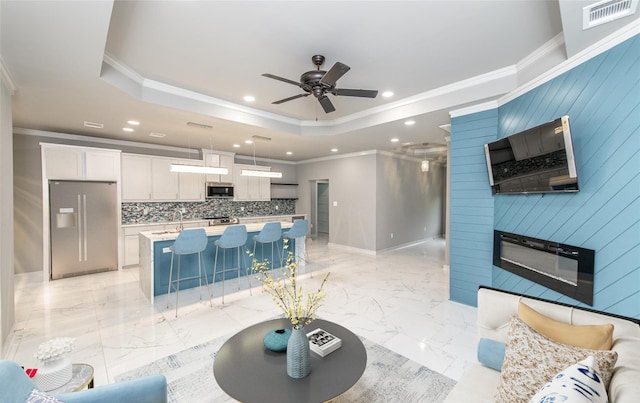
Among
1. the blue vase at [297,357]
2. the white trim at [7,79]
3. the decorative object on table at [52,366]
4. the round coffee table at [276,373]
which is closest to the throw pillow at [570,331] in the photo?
the round coffee table at [276,373]

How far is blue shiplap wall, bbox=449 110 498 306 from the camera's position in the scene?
338 centimetres

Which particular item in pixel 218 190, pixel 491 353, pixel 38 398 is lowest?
pixel 491 353

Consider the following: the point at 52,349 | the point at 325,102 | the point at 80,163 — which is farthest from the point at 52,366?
the point at 80,163

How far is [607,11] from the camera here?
177 cm

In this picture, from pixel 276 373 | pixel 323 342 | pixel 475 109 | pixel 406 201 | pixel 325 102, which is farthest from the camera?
Result: pixel 406 201

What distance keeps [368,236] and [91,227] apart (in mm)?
5694

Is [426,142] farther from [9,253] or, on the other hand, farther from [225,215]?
[9,253]

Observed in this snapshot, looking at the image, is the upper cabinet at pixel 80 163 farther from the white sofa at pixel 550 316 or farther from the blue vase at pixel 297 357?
the white sofa at pixel 550 316

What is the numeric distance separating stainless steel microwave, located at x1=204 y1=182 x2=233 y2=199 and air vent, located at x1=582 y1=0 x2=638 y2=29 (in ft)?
21.4

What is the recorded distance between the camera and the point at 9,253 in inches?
108

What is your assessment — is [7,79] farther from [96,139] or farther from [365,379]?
[365,379]

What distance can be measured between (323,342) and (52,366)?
1546 mm

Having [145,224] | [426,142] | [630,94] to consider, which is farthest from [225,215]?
[630,94]

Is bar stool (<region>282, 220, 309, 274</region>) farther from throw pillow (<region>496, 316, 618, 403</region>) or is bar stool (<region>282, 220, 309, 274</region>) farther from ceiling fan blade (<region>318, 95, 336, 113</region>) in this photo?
throw pillow (<region>496, 316, 618, 403</region>)
